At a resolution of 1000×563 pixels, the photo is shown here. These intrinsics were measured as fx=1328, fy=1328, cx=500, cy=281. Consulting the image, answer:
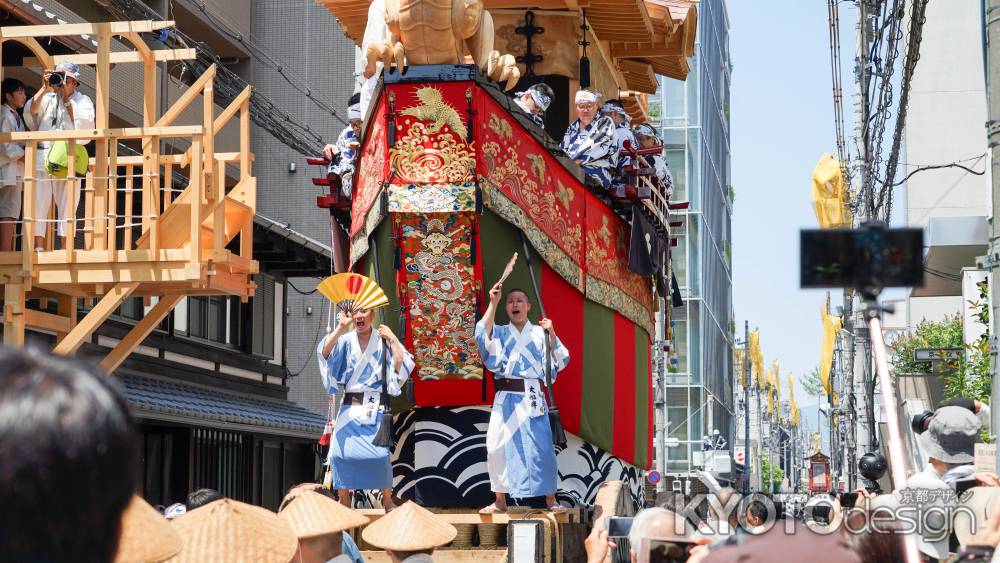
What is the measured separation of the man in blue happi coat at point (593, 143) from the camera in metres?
11.3

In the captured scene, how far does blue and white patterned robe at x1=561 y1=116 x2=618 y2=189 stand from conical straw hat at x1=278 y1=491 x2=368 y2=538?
6.12 metres

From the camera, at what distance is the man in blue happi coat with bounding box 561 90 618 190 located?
11281mm

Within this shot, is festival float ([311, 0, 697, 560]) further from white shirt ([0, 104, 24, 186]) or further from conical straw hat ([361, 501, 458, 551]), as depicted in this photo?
conical straw hat ([361, 501, 458, 551])

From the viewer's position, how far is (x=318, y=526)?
541cm

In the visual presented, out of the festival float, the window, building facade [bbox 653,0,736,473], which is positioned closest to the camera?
the festival float

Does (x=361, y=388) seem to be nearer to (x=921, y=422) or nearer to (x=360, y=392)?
(x=360, y=392)

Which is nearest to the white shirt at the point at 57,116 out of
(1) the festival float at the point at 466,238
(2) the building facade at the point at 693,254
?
(1) the festival float at the point at 466,238

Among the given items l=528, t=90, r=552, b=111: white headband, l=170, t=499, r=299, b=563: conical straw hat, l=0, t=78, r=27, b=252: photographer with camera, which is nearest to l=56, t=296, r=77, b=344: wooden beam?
l=0, t=78, r=27, b=252: photographer with camera

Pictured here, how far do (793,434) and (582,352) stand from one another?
86.7 meters

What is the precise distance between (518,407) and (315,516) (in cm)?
396

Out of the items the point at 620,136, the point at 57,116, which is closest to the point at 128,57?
the point at 57,116

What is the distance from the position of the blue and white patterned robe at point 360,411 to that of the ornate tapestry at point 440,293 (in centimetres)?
39

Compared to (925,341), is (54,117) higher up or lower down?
higher up

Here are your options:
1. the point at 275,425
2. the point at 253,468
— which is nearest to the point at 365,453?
the point at 275,425
